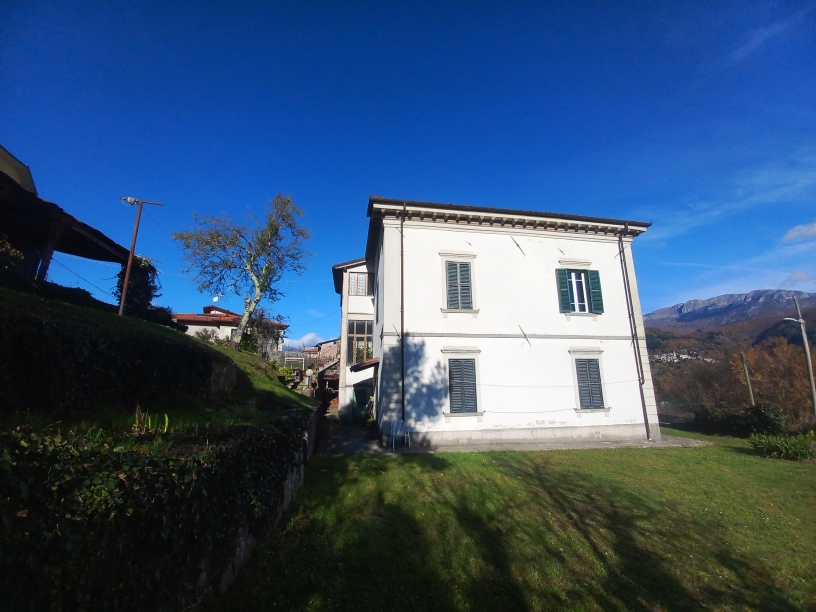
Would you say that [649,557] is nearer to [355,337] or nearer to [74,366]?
[74,366]

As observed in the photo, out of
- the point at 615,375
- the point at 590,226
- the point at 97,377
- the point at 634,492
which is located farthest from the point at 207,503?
the point at 590,226

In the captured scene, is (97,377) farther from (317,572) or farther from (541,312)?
(541,312)

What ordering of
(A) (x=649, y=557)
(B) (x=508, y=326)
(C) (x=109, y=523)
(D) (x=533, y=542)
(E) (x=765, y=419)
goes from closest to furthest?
(C) (x=109, y=523) < (A) (x=649, y=557) < (D) (x=533, y=542) < (B) (x=508, y=326) < (E) (x=765, y=419)

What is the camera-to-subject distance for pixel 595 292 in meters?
15.4

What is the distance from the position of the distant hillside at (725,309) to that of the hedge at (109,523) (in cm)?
12481

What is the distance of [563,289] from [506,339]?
3.35 m

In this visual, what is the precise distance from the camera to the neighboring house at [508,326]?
13.4 meters

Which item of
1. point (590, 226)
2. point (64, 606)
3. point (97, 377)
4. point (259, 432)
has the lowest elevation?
point (64, 606)

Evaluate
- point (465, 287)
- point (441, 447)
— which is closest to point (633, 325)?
point (465, 287)

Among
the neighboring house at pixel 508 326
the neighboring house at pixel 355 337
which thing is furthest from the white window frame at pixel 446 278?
the neighboring house at pixel 355 337

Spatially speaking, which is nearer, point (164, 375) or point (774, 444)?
A: point (164, 375)

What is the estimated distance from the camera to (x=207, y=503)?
3.51m

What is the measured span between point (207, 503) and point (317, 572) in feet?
6.74

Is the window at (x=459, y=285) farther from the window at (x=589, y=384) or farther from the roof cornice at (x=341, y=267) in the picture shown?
the roof cornice at (x=341, y=267)
